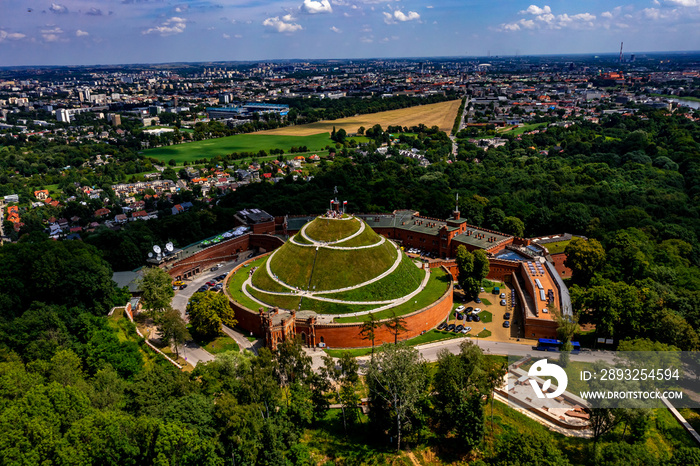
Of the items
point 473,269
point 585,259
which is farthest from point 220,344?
point 585,259

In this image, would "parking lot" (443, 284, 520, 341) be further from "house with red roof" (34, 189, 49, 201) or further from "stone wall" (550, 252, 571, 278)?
"house with red roof" (34, 189, 49, 201)

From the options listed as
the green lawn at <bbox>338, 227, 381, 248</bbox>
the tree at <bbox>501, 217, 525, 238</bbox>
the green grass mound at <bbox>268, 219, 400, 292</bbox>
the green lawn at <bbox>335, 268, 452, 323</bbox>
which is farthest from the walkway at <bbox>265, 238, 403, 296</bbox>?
the tree at <bbox>501, 217, 525, 238</bbox>

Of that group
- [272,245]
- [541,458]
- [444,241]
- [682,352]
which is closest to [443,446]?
[541,458]

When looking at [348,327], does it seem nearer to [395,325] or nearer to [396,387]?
[395,325]

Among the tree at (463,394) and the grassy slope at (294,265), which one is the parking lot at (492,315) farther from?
the grassy slope at (294,265)

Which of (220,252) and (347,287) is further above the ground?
(347,287)
